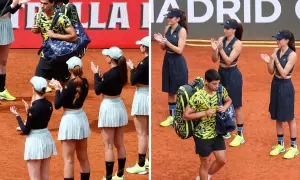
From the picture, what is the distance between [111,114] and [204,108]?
1.23 m

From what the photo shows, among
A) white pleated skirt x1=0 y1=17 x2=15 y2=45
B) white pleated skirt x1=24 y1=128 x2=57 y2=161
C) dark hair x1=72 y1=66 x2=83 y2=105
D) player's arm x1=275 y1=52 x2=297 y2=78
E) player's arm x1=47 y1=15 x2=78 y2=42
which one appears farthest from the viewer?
white pleated skirt x1=0 y1=17 x2=15 y2=45

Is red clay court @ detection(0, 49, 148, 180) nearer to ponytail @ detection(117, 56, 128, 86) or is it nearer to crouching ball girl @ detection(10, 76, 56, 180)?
crouching ball girl @ detection(10, 76, 56, 180)

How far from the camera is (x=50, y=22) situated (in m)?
11.6

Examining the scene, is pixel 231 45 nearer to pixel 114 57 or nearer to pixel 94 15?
pixel 114 57

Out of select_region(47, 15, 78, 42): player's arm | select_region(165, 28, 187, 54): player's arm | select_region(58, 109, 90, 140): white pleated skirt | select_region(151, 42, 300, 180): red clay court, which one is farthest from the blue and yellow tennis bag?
select_region(47, 15, 78, 42): player's arm

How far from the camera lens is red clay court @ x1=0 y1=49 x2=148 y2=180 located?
10829mm

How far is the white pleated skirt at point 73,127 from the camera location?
9664 mm

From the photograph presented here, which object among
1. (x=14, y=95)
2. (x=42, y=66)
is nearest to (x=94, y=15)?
(x=14, y=95)

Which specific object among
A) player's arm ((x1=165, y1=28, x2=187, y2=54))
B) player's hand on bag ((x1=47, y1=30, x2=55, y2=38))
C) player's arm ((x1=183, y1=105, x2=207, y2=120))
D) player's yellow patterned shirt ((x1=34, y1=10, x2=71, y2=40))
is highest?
player's yellow patterned shirt ((x1=34, y1=10, x2=71, y2=40))

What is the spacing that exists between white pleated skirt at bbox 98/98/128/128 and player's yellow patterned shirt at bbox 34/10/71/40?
5.72 feet

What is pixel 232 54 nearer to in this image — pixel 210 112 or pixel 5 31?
pixel 210 112

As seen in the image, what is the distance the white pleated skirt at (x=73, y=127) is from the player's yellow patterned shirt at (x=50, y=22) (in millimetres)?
2035

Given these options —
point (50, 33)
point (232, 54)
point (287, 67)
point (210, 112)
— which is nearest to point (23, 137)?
point (50, 33)

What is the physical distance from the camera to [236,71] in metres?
11.3
